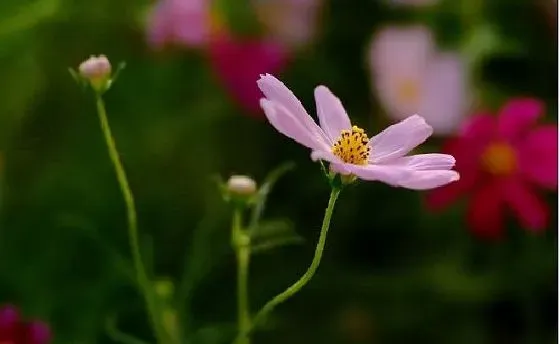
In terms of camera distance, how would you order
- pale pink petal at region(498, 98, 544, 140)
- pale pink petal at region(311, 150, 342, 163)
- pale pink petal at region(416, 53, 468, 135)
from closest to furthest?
pale pink petal at region(311, 150, 342, 163) → pale pink petal at region(498, 98, 544, 140) → pale pink petal at region(416, 53, 468, 135)

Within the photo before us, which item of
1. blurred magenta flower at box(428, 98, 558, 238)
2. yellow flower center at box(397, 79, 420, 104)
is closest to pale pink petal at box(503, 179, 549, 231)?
blurred magenta flower at box(428, 98, 558, 238)

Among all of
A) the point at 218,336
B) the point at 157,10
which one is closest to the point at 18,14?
the point at 157,10

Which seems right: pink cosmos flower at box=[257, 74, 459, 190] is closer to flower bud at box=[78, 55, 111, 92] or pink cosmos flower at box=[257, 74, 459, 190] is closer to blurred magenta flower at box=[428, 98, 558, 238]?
flower bud at box=[78, 55, 111, 92]

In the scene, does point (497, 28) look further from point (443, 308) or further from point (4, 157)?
point (4, 157)

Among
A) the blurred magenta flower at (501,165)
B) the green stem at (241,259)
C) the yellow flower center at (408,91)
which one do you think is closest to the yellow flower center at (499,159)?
the blurred magenta flower at (501,165)

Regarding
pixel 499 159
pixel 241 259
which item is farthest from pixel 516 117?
pixel 241 259
